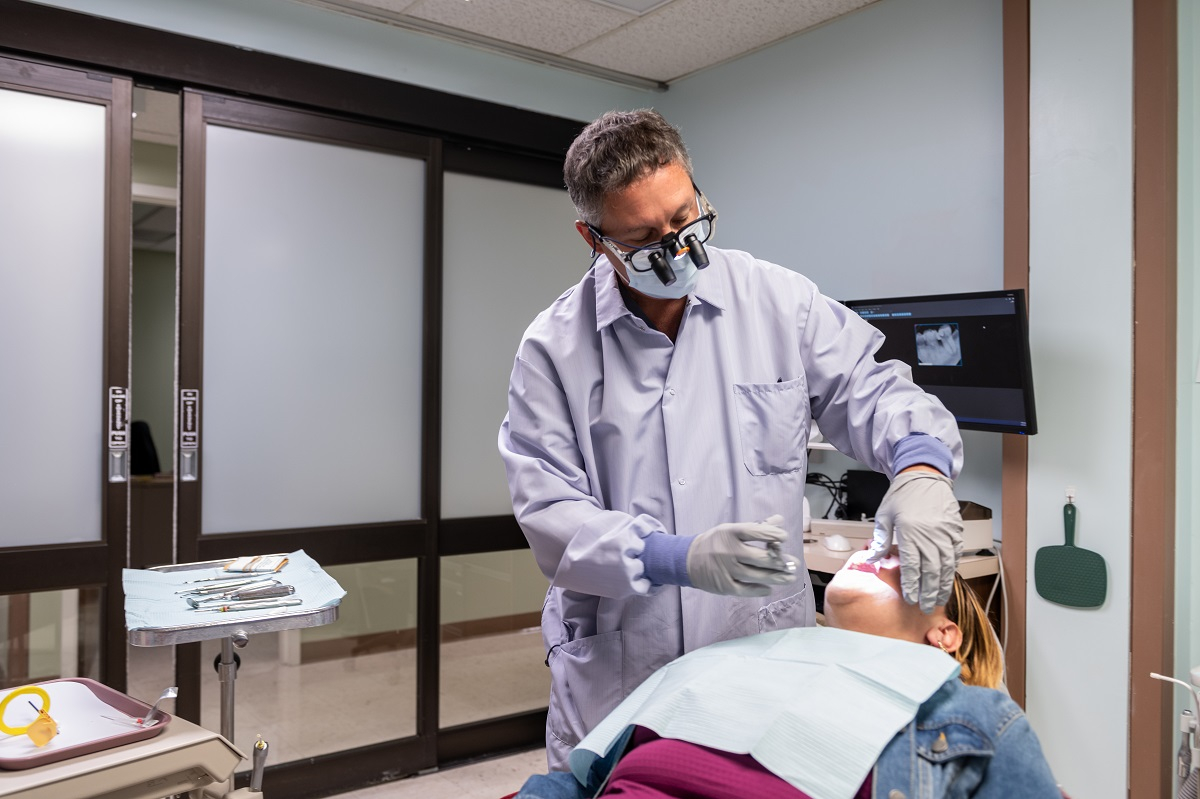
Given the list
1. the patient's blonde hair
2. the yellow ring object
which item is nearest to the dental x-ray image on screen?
the patient's blonde hair

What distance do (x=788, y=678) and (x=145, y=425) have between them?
503cm

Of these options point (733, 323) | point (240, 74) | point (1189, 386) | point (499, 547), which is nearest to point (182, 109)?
point (240, 74)

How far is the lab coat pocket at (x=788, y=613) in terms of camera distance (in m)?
1.49

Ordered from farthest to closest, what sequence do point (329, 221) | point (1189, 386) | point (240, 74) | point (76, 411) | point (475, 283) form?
1. point (475, 283)
2. point (329, 221)
3. point (240, 74)
4. point (76, 411)
5. point (1189, 386)

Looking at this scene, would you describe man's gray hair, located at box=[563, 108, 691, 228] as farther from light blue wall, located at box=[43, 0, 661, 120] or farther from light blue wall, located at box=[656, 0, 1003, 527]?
light blue wall, located at box=[43, 0, 661, 120]

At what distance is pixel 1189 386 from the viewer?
89.7 inches

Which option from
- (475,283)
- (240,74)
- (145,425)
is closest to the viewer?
(240,74)

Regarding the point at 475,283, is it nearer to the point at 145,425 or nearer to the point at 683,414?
the point at 683,414

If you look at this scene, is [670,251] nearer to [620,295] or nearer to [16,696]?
[620,295]

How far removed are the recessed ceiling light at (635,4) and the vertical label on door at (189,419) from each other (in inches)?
70.0

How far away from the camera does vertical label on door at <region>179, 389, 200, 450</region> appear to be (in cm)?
274

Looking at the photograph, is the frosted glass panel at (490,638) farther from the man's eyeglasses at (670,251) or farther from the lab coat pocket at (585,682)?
the man's eyeglasses at (670,251)

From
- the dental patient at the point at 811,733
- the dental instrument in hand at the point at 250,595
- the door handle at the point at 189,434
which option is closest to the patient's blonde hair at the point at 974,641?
the dental patient at the point at 811,733

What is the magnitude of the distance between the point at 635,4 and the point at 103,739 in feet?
8.28
